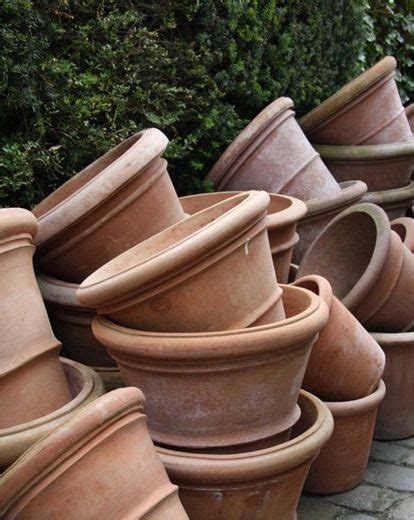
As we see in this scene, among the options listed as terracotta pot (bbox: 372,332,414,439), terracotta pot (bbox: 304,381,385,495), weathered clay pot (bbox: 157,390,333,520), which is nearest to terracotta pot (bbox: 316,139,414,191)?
terracotta pot (bbox: 372,332,414,439)

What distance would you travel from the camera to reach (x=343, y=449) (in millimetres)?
3424

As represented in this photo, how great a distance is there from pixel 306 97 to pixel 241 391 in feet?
11.2

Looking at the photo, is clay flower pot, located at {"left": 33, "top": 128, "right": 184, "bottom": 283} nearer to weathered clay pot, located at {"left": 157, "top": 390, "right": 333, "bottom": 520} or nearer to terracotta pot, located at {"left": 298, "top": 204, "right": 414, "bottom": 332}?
weathered clay pot, located at {"left": 157, "top": 390, "right": 333, "bottom": 520}

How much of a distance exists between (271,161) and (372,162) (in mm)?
927

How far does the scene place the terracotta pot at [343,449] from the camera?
3.37m

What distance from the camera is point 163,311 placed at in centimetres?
263

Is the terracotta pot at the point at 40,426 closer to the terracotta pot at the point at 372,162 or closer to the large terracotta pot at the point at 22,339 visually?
the large terracotta pot at the point at 22,339

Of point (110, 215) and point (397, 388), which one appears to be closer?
point (110, 215)

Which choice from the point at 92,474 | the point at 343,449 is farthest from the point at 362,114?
the point at 92,474

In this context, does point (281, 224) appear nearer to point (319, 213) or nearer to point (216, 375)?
point (319, 213)

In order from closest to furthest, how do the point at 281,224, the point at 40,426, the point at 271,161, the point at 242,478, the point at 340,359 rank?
the point at 40,426, the point at 242,478, the point at 340,359, the point at 281,224, the point at 271,161

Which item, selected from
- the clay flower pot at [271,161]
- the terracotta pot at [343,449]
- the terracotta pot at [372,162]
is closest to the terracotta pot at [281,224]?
the clay flower pot at [271,161]

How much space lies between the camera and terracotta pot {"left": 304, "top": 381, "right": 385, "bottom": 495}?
3.37 m

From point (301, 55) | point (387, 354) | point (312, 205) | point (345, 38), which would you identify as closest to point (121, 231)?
point (387, 354)
